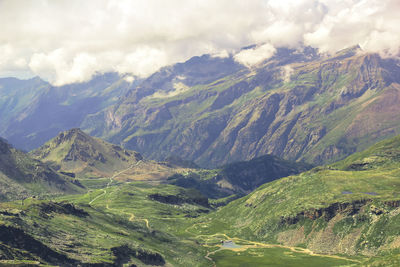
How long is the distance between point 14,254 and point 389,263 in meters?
172

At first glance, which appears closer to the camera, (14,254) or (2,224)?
(14,254)

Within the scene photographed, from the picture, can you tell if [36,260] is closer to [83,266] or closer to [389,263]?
[83,266]

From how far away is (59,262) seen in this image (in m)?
195

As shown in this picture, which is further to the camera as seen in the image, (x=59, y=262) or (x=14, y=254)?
(x=59, y=262)

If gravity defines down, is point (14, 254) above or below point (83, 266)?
above

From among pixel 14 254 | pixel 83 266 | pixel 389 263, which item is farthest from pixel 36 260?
pixel 389 263

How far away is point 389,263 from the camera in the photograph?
199375 millimetres

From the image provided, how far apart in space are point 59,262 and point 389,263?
157m

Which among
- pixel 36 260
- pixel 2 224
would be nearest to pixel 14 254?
pixel 36 260

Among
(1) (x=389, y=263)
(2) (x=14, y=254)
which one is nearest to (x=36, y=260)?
(2) (x=14, y=254)

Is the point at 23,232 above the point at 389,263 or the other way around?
above

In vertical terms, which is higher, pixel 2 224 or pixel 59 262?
pixel 2 224

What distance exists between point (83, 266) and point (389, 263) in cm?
14717

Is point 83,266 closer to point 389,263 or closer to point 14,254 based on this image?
point 14,254
